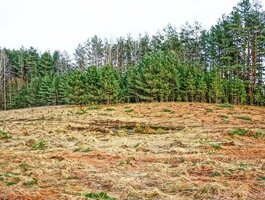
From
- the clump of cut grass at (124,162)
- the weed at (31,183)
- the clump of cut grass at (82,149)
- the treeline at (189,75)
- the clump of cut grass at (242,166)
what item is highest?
the treeline at (189,75)

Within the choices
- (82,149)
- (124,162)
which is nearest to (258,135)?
(82,149)

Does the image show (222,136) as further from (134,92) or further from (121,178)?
(134,92)

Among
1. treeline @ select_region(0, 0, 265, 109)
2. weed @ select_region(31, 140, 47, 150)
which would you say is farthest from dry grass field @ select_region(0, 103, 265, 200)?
treeline @ select_region(0, 0, 265, 109)

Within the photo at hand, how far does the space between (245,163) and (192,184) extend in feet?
14.2

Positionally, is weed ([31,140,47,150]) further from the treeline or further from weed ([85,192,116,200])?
the treeline

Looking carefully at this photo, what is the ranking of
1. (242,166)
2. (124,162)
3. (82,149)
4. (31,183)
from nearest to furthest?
(31,183) < (242,166) < (124,162) < (82,149)

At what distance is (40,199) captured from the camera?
9.42m

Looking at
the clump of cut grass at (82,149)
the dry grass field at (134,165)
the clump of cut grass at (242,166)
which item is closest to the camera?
the dry grass field at (134,165)

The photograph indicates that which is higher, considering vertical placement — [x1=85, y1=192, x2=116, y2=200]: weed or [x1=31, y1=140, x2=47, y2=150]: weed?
[x1=85, y1=192, x2=116, y2=200]: weed

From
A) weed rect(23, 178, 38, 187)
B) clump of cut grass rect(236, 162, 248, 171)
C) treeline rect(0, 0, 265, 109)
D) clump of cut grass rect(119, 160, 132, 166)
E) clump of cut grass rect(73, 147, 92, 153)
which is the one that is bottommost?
Answer: clump of cut grass rect(73, 147, 92, 153)

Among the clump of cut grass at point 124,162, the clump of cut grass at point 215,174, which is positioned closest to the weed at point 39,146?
the clump of cut grass at point 124,162

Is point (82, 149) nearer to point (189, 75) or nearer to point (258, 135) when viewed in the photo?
point (258, 135)

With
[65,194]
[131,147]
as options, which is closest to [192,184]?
[65,194]

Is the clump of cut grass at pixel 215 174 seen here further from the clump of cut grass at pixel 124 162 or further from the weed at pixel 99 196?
the weed at pixel 99 196
